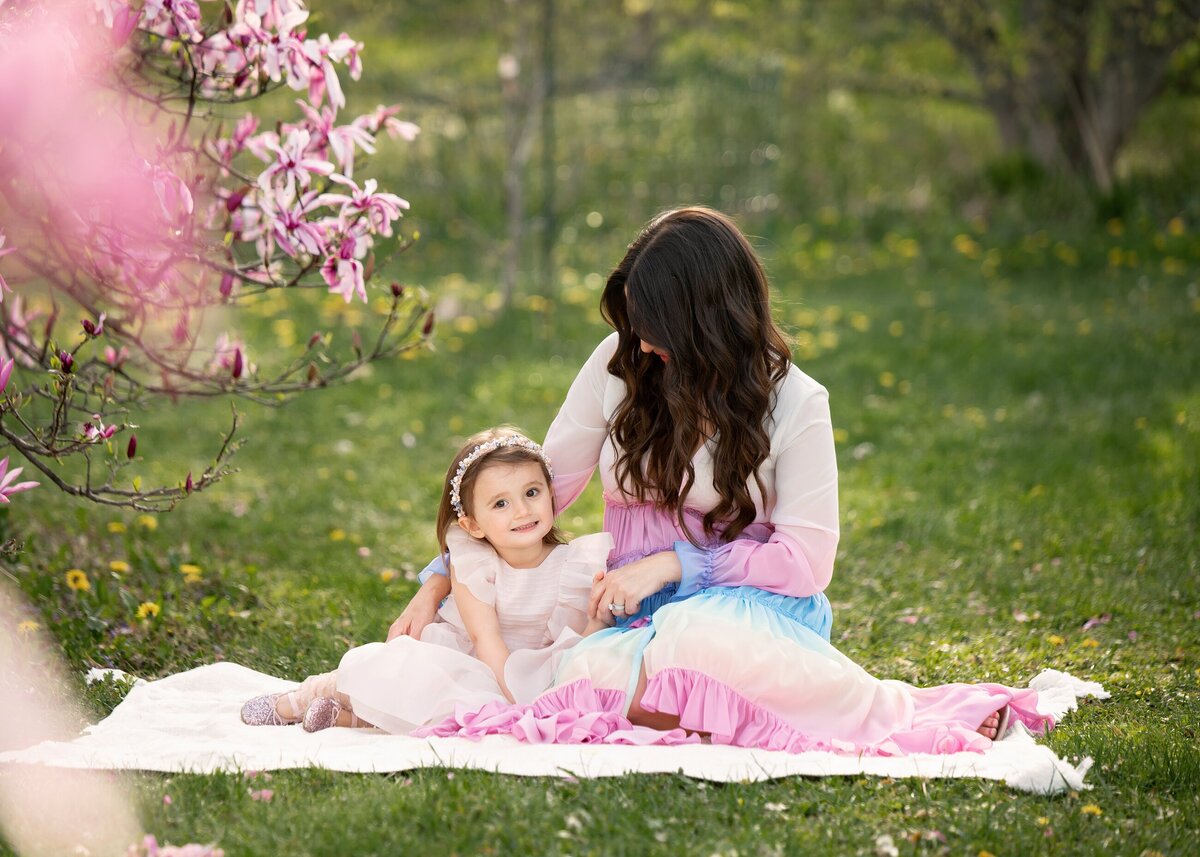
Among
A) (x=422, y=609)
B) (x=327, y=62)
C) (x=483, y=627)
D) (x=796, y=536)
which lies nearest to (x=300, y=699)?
(x=422, y=609)

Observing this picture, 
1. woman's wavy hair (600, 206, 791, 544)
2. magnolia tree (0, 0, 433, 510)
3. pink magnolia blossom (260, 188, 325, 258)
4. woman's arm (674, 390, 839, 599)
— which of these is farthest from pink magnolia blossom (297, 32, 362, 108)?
woman's arm (674, 390, 839, 599)

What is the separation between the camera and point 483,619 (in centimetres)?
361

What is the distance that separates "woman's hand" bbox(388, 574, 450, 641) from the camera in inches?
146

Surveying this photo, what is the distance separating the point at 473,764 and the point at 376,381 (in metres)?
5.38

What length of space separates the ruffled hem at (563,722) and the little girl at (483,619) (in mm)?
54

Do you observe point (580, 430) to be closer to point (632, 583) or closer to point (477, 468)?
point (477, 468)

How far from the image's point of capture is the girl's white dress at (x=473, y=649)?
3422mm

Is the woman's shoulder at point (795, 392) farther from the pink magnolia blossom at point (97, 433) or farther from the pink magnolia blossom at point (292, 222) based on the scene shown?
the pink magnolia blossom at point (97, 433)

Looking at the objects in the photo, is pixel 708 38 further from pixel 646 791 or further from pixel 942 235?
pixel 646 791

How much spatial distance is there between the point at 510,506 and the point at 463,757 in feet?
2.43

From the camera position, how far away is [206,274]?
4059 mm

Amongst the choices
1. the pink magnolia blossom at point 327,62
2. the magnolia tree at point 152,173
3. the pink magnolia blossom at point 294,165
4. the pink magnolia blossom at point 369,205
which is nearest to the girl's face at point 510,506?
the magnolia tree at point 152,173

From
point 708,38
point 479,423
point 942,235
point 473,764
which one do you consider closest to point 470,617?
point 473,764

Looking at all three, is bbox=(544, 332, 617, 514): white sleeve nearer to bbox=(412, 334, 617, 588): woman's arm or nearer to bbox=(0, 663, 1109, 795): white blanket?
bbox=(412, 334, 617, 588): woman's arm
